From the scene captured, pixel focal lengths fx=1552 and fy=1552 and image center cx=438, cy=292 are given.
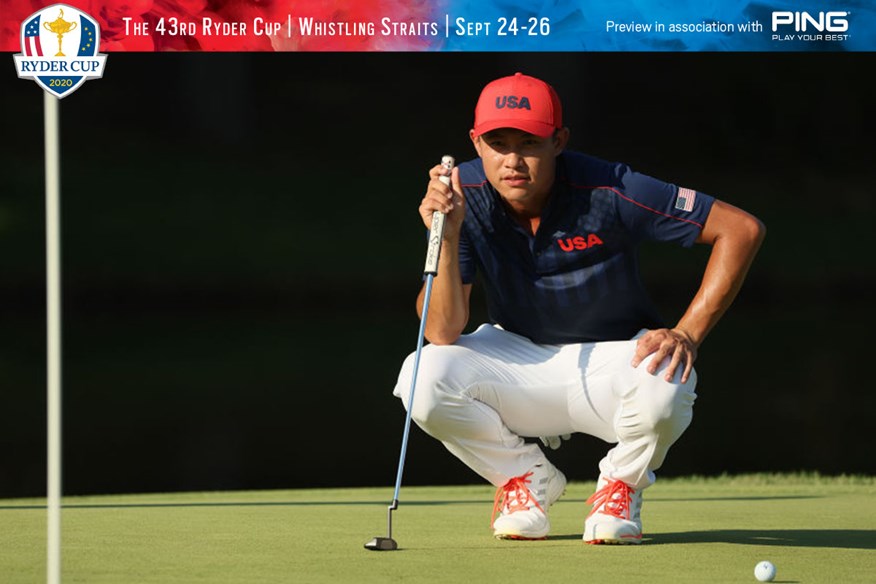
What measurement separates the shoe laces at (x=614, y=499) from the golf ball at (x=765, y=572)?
524mm

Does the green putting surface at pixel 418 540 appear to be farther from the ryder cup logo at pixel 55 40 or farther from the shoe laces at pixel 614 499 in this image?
the ryder cup logo at pixel 55 40

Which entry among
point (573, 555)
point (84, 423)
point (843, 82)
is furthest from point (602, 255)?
point (843, 82)

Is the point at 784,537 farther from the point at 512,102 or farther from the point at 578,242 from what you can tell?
the point at 512,102

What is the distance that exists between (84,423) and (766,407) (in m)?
3.78

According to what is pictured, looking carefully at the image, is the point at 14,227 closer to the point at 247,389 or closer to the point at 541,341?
the point at 247,389

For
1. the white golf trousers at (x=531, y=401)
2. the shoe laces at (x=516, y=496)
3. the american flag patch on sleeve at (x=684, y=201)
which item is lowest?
the shoe laces at (x=516, y=496)

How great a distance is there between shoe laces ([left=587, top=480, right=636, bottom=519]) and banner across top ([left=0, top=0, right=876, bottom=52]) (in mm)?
3021

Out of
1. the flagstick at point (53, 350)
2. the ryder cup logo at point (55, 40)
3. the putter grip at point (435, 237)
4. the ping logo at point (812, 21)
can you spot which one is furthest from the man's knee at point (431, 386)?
the ping logo at point (812, 21)

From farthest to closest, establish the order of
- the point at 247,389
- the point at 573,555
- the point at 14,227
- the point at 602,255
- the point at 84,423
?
1. the point at 14,227
2. the point at 247,389
3. the point at 84,423
4. the point at 602,255
5. the point at 573,555

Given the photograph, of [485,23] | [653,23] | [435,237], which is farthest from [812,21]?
[435,237]

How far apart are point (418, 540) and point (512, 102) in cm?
94

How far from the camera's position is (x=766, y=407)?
28.7 feet

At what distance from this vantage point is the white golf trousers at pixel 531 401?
3248 millimetres

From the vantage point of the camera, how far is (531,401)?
3428mm
